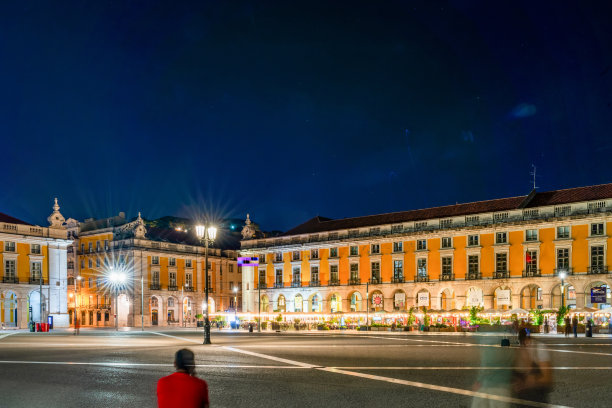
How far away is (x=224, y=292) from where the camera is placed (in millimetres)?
94500

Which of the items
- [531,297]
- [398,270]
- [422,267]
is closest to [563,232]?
[531,297]

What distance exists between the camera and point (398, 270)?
70.8 m

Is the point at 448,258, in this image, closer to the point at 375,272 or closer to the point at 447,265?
the point at 447,265

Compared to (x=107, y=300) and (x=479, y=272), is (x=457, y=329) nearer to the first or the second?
(x=479, y=272)

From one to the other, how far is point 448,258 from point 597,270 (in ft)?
49.9

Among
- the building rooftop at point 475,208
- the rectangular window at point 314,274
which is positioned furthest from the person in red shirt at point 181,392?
the rectangular window at point 314,274

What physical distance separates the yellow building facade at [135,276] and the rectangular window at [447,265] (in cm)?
3386

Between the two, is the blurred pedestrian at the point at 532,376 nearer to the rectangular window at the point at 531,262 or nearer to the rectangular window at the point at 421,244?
the rectangular window at the point at 531,262

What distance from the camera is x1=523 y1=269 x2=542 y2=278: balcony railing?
198 ft

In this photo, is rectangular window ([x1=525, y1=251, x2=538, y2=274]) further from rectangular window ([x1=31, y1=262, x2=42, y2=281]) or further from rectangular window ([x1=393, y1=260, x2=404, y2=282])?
rectangular window ([x1=31, y1=262, x2=42, y2=281])

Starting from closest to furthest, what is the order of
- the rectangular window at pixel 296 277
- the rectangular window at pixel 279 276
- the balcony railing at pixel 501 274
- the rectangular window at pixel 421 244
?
the balcony railing at pixel 501 274 < the rectangular window at pixel 421 244 < the rectangular window at pixel 296 277 < the rectangular window at pixel 279 276

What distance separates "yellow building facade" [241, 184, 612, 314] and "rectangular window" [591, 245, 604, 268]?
8 cm

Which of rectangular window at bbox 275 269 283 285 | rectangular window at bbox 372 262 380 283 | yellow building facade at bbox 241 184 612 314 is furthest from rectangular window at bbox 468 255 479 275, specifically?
rectangular window at bbox 275 269 283 285

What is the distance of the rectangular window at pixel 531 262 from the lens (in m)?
60.7
